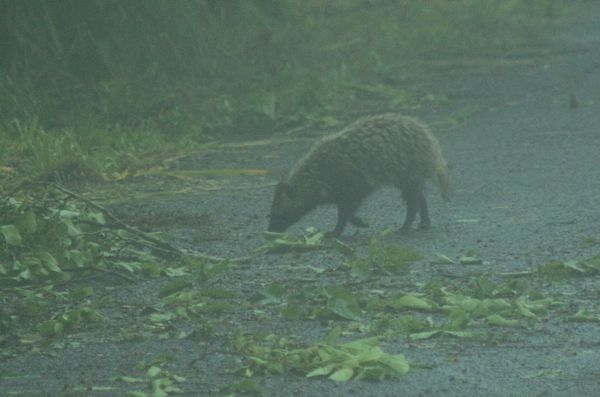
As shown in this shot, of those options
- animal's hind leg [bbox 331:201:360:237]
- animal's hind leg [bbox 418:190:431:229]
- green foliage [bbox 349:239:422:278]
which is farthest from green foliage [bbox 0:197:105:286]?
animal's hind leg [bbox 418:190:431:229]

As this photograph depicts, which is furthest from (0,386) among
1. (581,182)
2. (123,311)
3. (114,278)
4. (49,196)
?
(581,182)

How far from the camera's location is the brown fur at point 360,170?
1009 cm

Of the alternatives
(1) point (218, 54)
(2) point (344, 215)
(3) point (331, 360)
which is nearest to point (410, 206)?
(2) point (344, 215)

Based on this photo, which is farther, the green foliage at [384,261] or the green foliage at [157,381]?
the green foliage at [384,261]

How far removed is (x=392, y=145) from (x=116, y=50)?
3.55m

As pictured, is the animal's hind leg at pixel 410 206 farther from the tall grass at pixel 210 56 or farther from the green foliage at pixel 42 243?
the tall grass at pixel 210 56

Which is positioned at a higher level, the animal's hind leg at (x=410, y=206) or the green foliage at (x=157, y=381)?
the green foliage at (x=157, y=381)

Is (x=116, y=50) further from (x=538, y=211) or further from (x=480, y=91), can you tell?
(x=480, y=91)

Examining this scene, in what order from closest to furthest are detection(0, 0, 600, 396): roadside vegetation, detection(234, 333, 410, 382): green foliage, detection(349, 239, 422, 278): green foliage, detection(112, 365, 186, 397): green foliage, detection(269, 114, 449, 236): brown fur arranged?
detection(112, 365, 186, 397): green foliage, detection(234, 333, 410, 382): green foliage, detection(0, 0, 600, 396): roadside vegetation, detection(349, 239, 422, 278): green foliage, detection(269, 114, 449, 236): brown fur

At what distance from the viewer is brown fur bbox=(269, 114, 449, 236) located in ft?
33.1

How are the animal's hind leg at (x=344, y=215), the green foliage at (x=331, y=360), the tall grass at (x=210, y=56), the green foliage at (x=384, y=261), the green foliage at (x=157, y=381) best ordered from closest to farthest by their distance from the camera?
the green foliage at (x=157, y=381) < the green foliage at (x=331, y=360) < the green foliage at (x=384, y=261) < the animal's hind leg at (x=344, y=215) < the tall grass at (x=210, y=56)

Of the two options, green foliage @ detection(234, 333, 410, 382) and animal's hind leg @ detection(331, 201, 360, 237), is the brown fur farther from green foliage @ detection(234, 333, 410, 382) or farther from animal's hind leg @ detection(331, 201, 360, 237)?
green foliage @ detection(234, 333, 410, 382)

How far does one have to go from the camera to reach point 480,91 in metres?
17.3

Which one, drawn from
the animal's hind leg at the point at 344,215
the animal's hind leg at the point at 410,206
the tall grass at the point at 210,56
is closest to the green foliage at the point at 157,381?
the animal's hind leg at the point at 344,215
